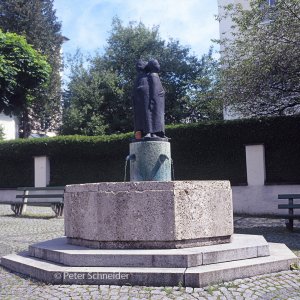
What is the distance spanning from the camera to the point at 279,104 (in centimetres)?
1370

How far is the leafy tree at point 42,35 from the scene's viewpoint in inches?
1107

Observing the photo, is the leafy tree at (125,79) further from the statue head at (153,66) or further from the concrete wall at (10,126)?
the statue head at (153,66)

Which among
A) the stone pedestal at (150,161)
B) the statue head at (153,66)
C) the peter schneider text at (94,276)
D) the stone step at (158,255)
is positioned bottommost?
the peter schneider text at (94,276)

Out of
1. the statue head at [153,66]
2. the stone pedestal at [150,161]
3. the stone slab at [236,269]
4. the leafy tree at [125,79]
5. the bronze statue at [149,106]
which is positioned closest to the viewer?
the stone slab at [236,269]

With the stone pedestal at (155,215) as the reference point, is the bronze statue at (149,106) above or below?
above

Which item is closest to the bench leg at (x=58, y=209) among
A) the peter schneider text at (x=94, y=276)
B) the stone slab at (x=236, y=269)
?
the peter schneider text at (x=94, y=276)

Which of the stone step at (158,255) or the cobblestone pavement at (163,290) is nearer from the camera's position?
the cobblestone pavement at (163,290)

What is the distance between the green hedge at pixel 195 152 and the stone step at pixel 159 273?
26.8 ft

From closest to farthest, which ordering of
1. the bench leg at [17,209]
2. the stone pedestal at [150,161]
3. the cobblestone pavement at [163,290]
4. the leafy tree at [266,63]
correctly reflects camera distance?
the cobblestone pavement at [163,290] → the stone pedestal at [150,161] → the leafy tree at [266,63] → the bench leg at [17,209]

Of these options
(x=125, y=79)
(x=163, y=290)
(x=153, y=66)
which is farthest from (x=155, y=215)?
(x=125, y=79)

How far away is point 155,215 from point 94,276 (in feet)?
3.59

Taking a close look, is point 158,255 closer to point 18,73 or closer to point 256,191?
point 256,191

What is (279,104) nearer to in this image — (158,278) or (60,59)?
(158,278)

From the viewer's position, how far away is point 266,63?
39.6 feet
